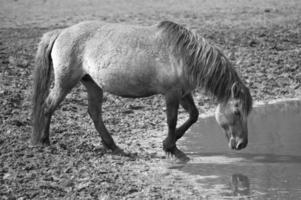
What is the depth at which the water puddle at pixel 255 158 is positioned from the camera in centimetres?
678

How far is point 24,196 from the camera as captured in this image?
626 cm

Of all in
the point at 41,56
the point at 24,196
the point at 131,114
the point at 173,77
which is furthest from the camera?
the point at 131,114

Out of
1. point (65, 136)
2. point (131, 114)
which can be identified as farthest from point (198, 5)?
point (65, 136)

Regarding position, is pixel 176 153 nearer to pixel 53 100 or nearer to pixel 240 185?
pixel 240 185

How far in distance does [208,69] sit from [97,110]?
61.6 inches

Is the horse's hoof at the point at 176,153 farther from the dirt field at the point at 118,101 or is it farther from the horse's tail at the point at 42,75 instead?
the horse's tail at the point at 42,75

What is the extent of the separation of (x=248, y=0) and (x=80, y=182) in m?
12.1

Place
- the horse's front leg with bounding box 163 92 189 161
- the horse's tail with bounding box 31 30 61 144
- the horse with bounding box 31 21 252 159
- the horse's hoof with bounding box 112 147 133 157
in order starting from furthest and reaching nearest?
1. the horse's tail with bounding box 31 30 61 144
2. the horse's hoof with bounding box 112 147 133 157
3. the horse's front leg with bounding box 163 92 189 161
4. the horse with bounding box 31 21 252 159

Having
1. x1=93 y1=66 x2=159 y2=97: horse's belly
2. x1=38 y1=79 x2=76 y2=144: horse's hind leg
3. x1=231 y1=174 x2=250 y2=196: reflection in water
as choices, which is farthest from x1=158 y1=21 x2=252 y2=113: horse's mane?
x1=38 y1=79 x2=76 y2=144: horse's hind leg

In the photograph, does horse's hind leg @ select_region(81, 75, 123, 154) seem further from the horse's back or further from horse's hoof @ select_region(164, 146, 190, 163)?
horse's hoof @ select_region(164, 146, 190, 163)

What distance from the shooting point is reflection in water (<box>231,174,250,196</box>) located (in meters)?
6.73

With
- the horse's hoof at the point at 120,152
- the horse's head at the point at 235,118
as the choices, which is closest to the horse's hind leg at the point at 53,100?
the horse's hoof at the point at 120,152

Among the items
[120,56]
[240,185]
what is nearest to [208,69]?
[120,56]

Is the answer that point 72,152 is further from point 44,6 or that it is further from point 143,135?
point 44,6
